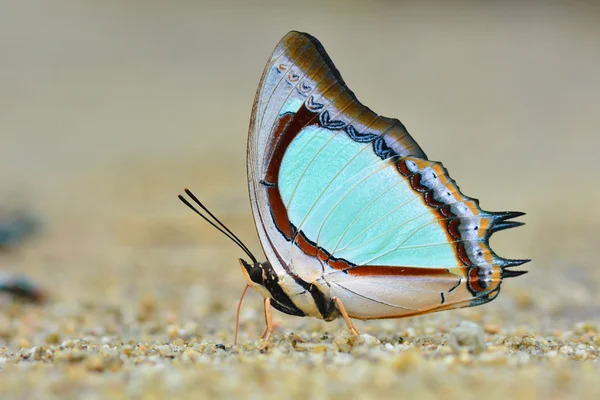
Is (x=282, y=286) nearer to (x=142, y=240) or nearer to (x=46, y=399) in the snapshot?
(x=46, y=399)

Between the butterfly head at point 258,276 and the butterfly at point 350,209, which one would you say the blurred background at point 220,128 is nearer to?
the butterfly head at point 258,276

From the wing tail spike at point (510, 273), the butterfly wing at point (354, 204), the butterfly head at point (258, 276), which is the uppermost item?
the butterfly wing at point (354, 204)

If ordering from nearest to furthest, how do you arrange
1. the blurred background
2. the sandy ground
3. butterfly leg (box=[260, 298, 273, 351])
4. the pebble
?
the sandy ground → the pebble → butterfly leg (box=[260, 298, 273, 351]) → the blurred background

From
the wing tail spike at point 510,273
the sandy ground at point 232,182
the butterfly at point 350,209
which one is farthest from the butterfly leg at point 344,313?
the wing tail spike at point 510,273

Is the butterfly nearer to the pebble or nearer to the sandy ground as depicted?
the sandy ground

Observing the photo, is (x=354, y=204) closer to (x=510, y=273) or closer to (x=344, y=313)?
(x=344, y=313)

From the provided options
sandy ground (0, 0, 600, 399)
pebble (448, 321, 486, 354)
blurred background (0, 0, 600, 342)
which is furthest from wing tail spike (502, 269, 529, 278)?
blurred background (0, 0, 600, 342)
